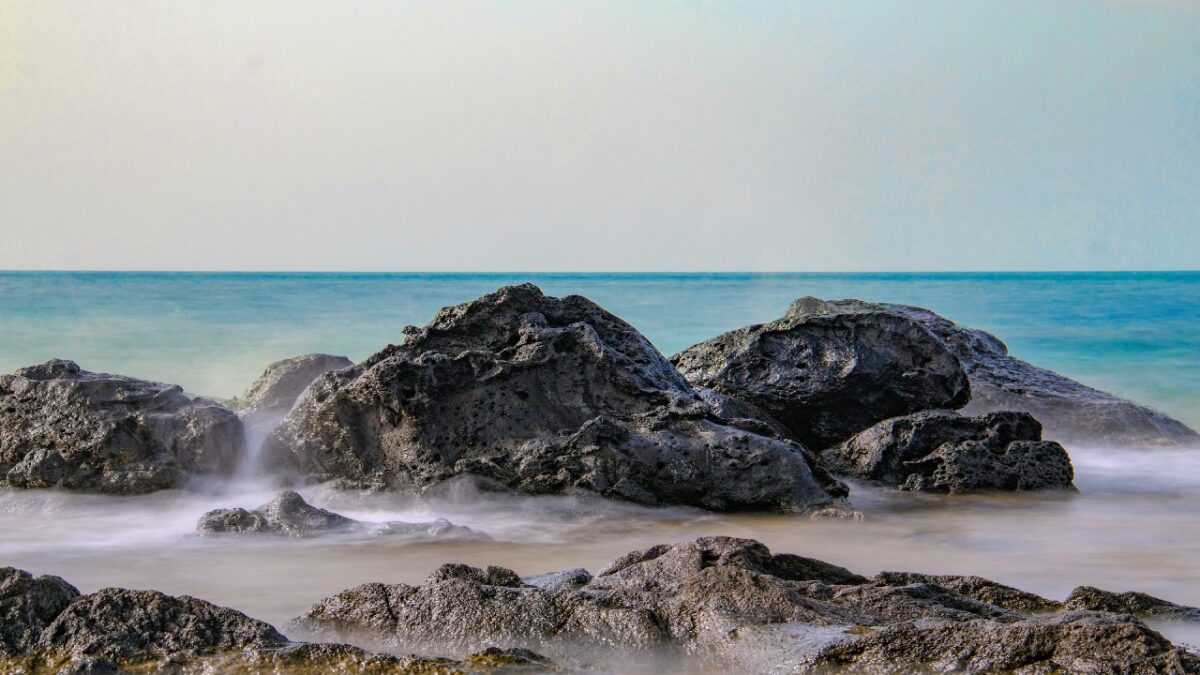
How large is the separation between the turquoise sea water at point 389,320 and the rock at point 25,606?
12608 millimetres

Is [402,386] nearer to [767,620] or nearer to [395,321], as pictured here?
[767,620]

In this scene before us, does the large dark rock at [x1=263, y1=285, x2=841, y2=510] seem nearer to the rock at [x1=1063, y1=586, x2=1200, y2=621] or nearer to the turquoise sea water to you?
the rock at [x1=1063, y1=586, x2=1200, y2=621]

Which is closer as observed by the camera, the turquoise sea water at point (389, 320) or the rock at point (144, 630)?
the rock at point (144, 630)

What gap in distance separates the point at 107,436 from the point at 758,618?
4310mm

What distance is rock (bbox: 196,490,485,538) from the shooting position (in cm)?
557

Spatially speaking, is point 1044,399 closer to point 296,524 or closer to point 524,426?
point 524,426

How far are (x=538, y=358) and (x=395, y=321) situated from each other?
26.4m

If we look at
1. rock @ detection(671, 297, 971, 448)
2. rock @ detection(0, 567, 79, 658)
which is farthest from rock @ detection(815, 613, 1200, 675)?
rock @ detection(671, 297, 971, 448)

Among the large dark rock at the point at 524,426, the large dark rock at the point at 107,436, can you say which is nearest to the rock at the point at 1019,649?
the large dark rock at the point at 524,426

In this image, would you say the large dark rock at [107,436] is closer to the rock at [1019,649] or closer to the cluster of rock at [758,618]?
the cluster of rock at [758,618]

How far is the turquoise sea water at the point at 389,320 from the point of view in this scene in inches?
840

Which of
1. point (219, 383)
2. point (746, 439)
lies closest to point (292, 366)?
point (746, 439)

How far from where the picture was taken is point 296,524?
5.59 m

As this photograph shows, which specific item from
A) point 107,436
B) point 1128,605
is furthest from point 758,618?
point 107,436
